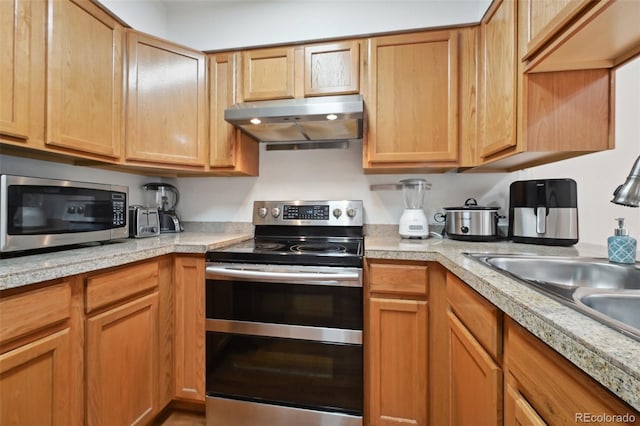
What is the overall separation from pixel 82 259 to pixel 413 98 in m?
1.73

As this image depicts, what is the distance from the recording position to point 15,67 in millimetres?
1056

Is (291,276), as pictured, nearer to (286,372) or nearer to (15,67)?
(286,372)

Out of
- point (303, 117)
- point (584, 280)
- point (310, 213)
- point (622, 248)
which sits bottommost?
point (584, 280)

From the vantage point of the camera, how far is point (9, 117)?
40.9 inches

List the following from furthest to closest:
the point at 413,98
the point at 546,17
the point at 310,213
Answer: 1. the point at 310,213
2. the point at 413,98
3. the point at 546,17

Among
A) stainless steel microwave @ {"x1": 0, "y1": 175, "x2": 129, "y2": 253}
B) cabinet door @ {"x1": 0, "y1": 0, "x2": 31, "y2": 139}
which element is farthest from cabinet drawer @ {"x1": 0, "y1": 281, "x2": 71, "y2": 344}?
cabinet door @ {"x1": 0, "y1": 0, "x2": 31, "y2": 139}

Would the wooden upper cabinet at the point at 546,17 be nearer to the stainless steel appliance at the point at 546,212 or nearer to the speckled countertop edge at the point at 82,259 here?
the stainless steel appliance at the point at 546,212

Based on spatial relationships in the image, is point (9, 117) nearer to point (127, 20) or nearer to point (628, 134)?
point (127, 20)

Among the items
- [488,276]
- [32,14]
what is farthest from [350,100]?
[32,14]

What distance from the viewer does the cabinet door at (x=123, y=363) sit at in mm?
1095

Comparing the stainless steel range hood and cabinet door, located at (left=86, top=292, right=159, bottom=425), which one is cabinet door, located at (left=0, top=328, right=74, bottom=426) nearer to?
A: cabinet door, located at (left=86, top=292, right=159, bottom=425)

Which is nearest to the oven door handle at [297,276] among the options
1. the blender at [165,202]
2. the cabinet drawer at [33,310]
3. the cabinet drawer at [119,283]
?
the cabinet drawer at [119,283]

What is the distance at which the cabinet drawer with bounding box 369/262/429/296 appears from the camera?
4.31ft

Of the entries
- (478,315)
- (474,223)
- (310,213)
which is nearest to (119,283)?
(310,213)
